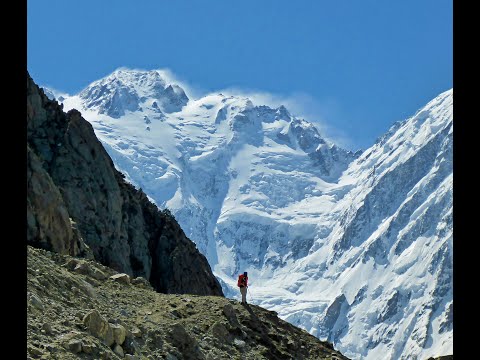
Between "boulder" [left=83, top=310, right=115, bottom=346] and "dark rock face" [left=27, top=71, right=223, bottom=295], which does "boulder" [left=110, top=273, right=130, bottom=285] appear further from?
"dark rock face" [left=27, top=71, right=223, bottom=295]

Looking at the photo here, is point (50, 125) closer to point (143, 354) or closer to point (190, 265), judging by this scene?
point (190, 265)

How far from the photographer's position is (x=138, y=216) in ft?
194

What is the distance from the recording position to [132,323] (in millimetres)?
27000

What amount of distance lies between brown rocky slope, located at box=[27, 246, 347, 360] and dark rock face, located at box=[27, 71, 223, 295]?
38.7ft

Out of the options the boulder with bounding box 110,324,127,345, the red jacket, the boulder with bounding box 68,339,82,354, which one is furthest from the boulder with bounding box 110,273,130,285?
the boulder with bounding box 68,339,82,354

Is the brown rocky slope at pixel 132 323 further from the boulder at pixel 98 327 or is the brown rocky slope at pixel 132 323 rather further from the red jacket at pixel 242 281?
the red jacket at pixel 242 281

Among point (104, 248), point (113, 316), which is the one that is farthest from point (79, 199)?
point (113, 316)

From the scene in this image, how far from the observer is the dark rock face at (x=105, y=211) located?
5072 cm

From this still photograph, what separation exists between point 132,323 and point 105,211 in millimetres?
25579

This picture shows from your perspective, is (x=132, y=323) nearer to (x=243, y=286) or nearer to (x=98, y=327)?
(x=98, y=327)

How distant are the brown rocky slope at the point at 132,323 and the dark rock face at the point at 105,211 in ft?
38.7

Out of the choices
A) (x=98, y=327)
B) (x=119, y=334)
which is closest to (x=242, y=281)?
(x=119, y=334)

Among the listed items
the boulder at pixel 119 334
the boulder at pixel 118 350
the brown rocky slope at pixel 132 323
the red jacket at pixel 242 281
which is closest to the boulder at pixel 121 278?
the brown rocky slope at pixel 132 323
